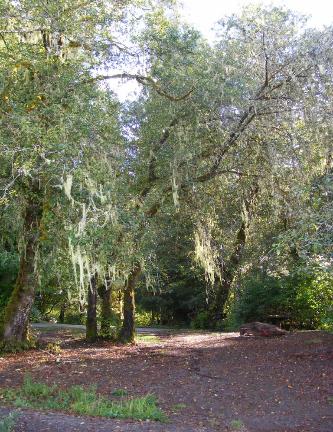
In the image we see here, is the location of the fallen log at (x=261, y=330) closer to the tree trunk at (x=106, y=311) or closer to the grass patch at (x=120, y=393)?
the tree trunk at (x=106, y=311)

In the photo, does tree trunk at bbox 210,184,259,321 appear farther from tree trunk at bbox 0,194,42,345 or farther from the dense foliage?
tree trunk at bbox 0,194,42,345

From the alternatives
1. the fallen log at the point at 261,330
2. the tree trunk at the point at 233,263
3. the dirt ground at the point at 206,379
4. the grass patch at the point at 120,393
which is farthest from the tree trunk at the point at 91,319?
the grass patch at the point at 120,393

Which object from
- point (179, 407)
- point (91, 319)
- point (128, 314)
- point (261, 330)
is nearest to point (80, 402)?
point (179, 407)

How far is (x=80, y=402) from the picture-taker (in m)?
7.18

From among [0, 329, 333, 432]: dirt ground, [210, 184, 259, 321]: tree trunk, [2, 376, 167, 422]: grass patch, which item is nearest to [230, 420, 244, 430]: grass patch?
[0, 329, 333, 432]: dirt ground

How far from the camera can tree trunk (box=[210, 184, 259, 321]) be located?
1280 cm

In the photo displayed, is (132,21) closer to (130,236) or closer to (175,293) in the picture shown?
(130,236)

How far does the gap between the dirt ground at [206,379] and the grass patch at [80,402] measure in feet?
1.01

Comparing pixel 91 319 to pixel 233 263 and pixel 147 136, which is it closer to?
pixel 233 263

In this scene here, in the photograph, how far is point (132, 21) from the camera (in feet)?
31.5

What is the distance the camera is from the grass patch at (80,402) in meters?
6.87

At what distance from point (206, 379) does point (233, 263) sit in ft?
22.0

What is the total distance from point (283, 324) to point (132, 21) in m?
11.0

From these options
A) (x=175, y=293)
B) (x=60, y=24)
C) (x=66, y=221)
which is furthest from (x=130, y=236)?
(x=175, y=293)
